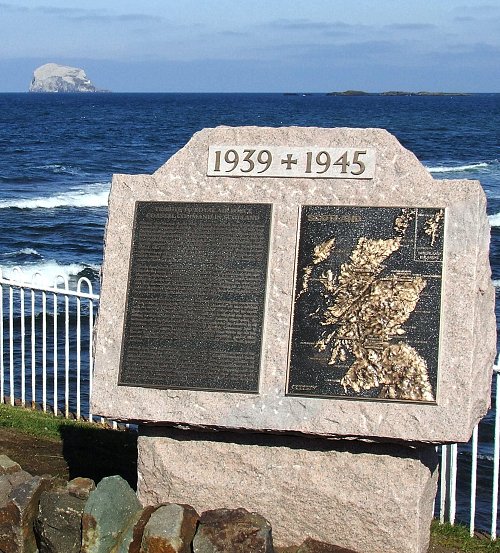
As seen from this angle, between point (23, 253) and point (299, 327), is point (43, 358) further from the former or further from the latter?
point (23, 253)

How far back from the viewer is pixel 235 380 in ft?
18.6

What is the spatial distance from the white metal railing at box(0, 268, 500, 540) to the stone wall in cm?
86

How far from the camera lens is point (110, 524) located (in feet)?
17.4

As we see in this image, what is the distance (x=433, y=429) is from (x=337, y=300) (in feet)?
2.87

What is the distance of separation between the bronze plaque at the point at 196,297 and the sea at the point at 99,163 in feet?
10.6

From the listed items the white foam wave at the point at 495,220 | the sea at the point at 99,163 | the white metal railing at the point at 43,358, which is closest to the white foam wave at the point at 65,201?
the sea at the point at 99,163

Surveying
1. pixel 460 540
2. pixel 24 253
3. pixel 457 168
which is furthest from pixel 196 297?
pixel 457 168

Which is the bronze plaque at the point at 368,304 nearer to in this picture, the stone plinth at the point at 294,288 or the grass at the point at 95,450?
the stone plinth at the point at 294,288

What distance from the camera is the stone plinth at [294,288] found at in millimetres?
5398

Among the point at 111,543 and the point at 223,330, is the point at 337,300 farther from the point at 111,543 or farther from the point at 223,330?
the point at 111,543

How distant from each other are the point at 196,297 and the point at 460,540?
87.5 inches

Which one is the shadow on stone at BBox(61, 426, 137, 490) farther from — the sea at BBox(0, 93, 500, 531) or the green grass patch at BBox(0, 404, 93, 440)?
the sea at BBox(0, 93, 500, 531)

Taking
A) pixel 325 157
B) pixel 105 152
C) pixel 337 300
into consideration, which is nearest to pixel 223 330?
pixel 337 300

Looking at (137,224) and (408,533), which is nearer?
(408,533)
